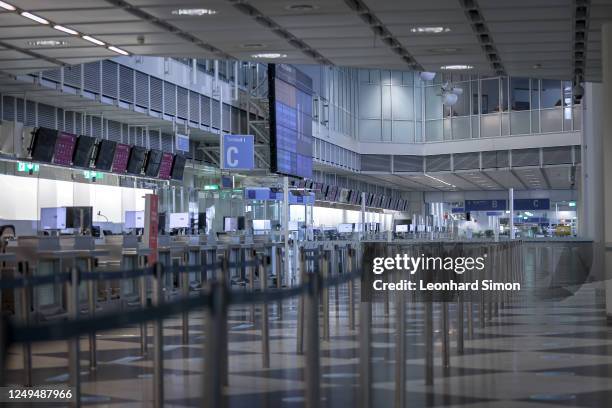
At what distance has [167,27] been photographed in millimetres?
13180

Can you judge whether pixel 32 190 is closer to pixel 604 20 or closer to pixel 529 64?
pixel 529 64

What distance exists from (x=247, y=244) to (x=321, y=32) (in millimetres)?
6870

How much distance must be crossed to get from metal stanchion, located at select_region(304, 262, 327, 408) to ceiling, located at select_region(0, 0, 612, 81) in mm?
7259

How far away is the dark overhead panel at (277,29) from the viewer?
12.0 metres

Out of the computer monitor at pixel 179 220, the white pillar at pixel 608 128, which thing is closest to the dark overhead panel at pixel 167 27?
the white pillar at pixel 608 128

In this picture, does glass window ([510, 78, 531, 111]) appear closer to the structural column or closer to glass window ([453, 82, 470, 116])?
glass window ([453, 82, 470, 116])

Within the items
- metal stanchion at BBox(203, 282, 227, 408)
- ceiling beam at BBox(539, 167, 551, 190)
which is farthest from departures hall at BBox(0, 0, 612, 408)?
ceiling beam at BBox(539, 167, 551, 190)

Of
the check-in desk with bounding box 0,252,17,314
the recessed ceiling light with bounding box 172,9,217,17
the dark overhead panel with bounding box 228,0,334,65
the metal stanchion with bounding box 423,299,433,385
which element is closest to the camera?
the metal stanchion with bounding box 423,299,433,385

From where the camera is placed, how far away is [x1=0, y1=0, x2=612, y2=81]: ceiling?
1188 centimetres

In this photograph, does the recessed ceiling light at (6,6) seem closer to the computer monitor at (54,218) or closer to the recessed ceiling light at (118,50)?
the recessed ceiling light at (118,50)

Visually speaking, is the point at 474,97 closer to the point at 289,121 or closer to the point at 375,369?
the point at 289,121

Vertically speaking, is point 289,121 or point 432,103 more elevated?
point 432,103

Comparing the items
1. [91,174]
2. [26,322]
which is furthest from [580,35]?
[91,174]

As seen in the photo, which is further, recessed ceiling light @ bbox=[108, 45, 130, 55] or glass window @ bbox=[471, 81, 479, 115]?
glass window @ bbox=[471, 81, 479, 115]
